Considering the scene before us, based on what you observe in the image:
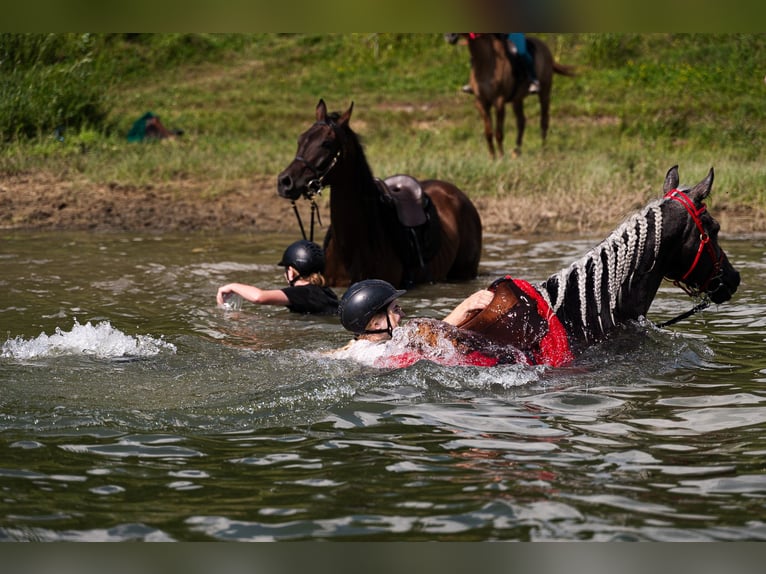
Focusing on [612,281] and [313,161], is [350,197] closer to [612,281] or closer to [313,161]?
[313,161]

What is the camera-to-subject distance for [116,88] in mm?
24375

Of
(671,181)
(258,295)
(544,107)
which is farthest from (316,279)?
(544,107)

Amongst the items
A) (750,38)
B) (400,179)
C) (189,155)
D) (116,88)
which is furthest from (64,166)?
(750,38)

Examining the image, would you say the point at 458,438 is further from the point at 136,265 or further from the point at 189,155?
the point at 189,155

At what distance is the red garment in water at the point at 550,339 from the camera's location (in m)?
6.25

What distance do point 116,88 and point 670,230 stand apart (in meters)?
20.1

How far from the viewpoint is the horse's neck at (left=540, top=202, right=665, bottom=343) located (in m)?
6.20

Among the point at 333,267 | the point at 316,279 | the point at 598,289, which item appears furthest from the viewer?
the point at 333,267

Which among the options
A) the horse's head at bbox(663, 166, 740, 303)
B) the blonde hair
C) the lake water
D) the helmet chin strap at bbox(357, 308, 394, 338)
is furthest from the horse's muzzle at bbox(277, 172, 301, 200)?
the horse's head at bbox(663, 166, 740, 303)

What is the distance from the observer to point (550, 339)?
6.26m

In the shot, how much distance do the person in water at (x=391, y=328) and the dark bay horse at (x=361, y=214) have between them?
3.20 m

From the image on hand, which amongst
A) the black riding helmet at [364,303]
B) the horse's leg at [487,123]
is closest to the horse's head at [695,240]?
the black riding helmet at [364,303]

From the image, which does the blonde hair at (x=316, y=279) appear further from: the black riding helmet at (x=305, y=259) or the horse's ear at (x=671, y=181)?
the horse's ear at (x=671, y=181)

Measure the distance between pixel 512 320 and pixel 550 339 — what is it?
0.83 ft
